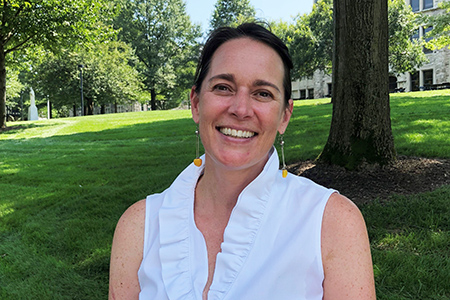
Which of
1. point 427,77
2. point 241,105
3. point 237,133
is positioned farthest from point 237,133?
point 427,77

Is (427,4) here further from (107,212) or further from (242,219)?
(242,219)

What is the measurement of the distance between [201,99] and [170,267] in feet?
2.65

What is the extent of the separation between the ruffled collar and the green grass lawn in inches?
80.2

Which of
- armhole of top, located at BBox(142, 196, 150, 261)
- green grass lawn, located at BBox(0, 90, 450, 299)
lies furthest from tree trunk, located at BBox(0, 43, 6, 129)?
armhole of top, located at BBox(142, 196, 150, 261)

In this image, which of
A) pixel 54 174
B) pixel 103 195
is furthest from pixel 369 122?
pixel 54 174

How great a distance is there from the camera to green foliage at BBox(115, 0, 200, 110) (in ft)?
151

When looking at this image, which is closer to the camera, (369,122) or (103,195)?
(369,122)

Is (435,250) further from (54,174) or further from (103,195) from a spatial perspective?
(54,174)

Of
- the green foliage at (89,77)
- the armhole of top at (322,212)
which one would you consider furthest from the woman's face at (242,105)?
the green foliage at (89,77)

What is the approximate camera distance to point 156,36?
155ft

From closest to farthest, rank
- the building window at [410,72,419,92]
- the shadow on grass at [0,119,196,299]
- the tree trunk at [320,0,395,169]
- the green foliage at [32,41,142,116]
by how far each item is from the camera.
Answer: the shadow on grass at [0,119,196,299] < the tree trunk at [320,0,395,169] < the green foliage at [32,41,142,116] < the building window at [410,72,419,92]

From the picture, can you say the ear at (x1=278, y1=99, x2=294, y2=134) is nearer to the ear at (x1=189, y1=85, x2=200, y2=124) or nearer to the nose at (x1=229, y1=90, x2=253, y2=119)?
the nose at (x1=229, y1=90, x2=253, y2=119)

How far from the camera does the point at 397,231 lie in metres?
4.18

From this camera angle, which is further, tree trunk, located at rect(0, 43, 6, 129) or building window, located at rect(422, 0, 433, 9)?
building window, located at rect(422, 0, 433, 9)
